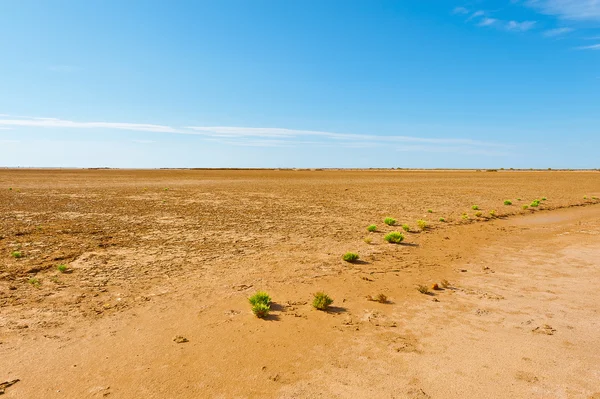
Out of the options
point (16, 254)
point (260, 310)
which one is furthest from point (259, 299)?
point (16, 254)

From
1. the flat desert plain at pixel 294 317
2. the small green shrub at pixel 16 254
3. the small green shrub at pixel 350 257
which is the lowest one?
the flat desert plain at pixel 294 317

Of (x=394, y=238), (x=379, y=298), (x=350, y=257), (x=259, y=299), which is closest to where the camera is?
(x=259, y=299)

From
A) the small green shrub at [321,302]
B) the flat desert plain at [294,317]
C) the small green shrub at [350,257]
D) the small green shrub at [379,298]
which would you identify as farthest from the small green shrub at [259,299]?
the small green shrub at [350,257]

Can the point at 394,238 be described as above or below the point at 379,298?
above

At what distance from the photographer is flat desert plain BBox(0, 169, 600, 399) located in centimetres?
485

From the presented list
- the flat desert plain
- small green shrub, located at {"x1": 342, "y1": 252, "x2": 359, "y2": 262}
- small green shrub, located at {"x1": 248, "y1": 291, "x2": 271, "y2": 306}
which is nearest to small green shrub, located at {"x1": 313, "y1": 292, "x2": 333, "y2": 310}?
the flat desert plain

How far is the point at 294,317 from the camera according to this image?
6.98 m

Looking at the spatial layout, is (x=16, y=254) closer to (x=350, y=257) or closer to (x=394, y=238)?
(x=350, y=257)

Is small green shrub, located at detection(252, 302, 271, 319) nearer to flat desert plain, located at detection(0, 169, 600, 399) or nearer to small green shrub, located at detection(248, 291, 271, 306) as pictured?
flat desert plain, located at detection(0, 169, 600, 399)

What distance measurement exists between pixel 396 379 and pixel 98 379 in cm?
392

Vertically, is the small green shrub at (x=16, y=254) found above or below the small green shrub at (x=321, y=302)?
above

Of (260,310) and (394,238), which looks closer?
(260,310)

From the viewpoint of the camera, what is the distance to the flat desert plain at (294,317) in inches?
191

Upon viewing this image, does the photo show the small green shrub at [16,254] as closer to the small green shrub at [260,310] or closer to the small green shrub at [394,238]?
the small green shrub at [260,310]
